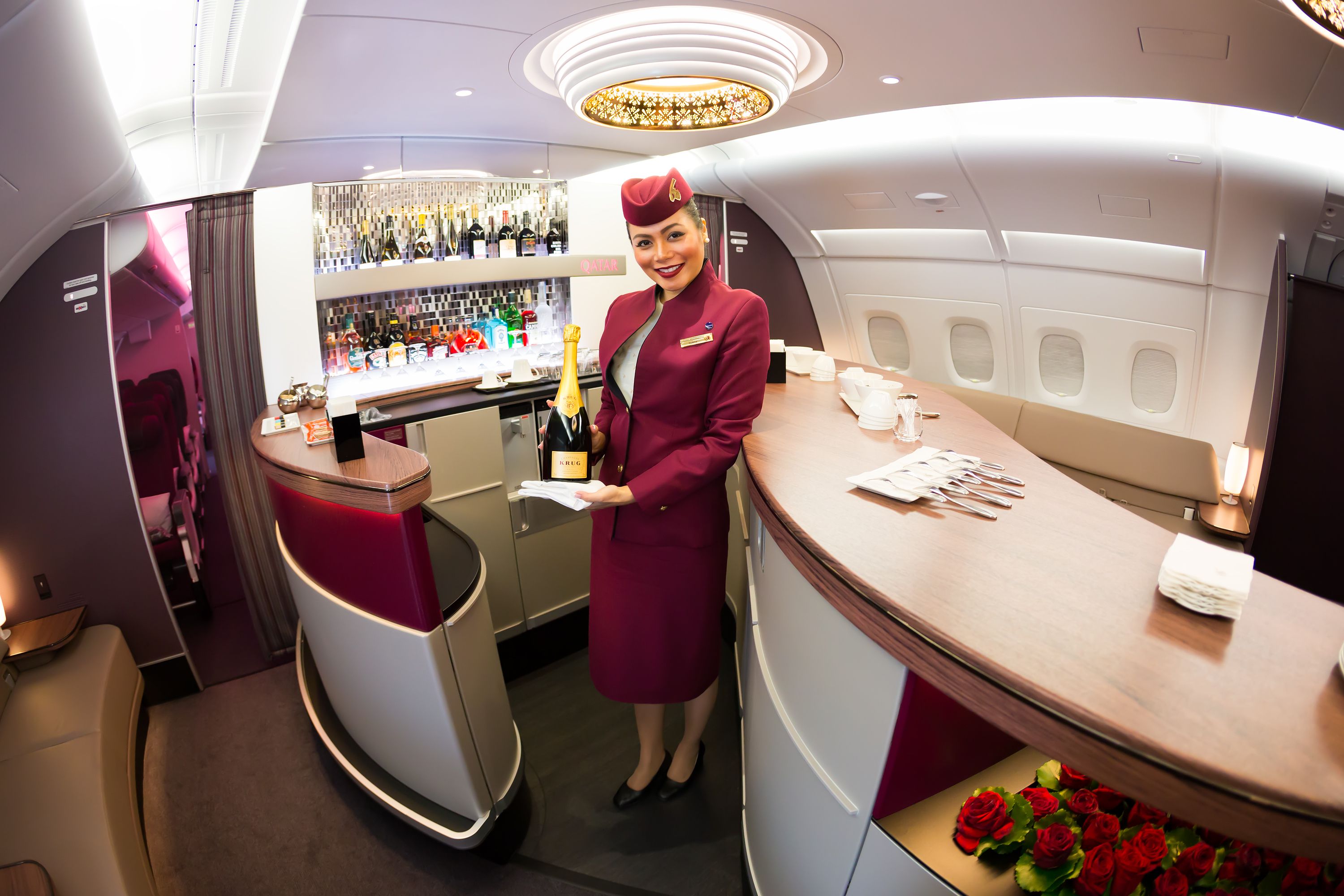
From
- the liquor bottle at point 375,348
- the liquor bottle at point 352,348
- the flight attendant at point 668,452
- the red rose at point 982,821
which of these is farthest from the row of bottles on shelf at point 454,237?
the red rose at point 982,821

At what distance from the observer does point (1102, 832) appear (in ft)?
4.04

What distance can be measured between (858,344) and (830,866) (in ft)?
21.3

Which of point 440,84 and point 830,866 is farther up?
point 440,84

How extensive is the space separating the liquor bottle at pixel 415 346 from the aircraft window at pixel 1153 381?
18.3 feet

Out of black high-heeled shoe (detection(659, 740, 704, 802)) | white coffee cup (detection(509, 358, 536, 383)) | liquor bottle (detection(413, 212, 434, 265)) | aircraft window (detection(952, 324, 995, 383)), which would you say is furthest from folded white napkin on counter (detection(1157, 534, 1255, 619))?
aircraft window (detection(952, 324, 995, 383))

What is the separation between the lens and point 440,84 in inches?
112

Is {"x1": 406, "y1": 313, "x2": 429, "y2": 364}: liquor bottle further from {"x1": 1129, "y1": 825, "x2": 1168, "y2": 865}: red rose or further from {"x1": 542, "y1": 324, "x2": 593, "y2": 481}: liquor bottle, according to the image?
{"x1": 1129, "y1": 825, "x2": 1168, "y2": 865}: red rose

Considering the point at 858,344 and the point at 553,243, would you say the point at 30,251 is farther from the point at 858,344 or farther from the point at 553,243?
the point at 858,344

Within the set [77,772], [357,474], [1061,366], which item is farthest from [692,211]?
[1061,366]

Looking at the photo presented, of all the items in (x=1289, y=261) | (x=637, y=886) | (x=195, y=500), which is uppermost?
(x=1289, y=261)

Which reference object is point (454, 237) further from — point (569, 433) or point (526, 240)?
point (569, 433)

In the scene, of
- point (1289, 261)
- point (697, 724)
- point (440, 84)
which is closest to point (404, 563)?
point (697, 724)

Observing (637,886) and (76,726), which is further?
(76,726)

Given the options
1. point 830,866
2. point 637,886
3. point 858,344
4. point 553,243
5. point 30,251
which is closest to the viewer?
point 830,866
